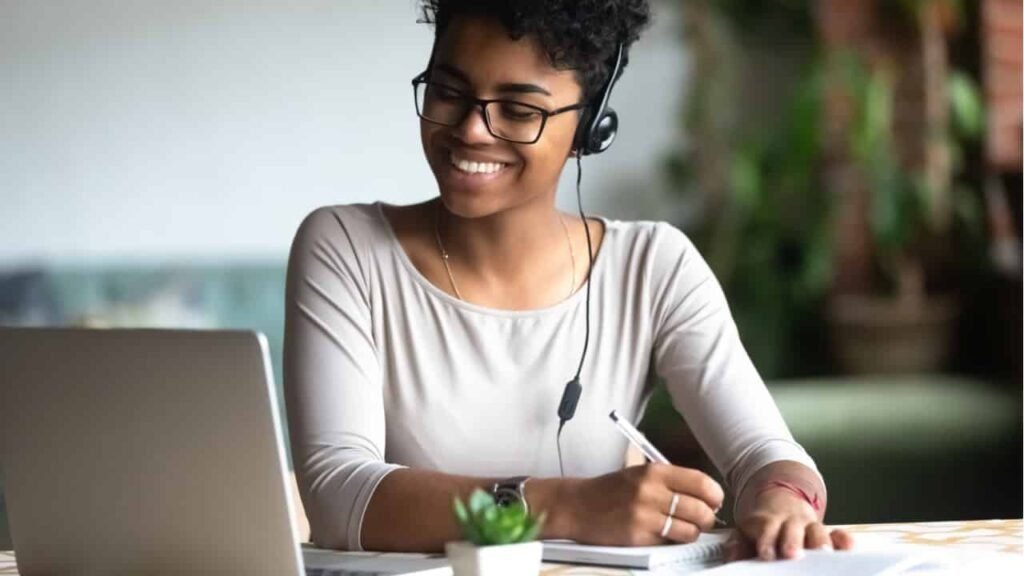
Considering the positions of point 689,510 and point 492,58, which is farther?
point 492,58

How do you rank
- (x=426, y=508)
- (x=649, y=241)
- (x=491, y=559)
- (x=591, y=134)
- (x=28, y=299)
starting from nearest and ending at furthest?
(x=491, y=559), (x=426, y=508), (x=591, y=134), (x=649, y=241), (x=28, y=299)

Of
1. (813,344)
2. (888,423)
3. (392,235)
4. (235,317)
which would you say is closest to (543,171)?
(392,235)

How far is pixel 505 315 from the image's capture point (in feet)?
6.17

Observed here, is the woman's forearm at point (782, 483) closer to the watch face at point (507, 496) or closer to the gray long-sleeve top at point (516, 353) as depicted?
the gray long-sleeve top at point (516, 353)

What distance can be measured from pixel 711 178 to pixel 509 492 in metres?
3.54

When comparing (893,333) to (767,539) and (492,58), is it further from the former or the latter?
(767,539)

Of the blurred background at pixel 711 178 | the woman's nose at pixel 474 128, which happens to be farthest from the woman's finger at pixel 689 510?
the blurred background at pixel 711 178

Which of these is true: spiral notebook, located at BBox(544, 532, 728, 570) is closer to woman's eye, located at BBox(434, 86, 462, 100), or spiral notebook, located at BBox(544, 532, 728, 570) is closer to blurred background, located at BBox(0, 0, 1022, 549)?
woman's eye, located at BBox(434, 86, 462, 100)

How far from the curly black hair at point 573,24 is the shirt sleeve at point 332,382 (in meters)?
0.29

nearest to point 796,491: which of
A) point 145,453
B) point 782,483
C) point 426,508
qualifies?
point 782,483

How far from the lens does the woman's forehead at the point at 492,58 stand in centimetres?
175

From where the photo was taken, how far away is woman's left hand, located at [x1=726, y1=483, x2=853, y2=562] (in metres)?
1.45

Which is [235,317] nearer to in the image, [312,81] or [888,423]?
[312,81]

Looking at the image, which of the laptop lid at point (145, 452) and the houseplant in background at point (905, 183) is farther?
the houseplant in background at point (905, 183)
